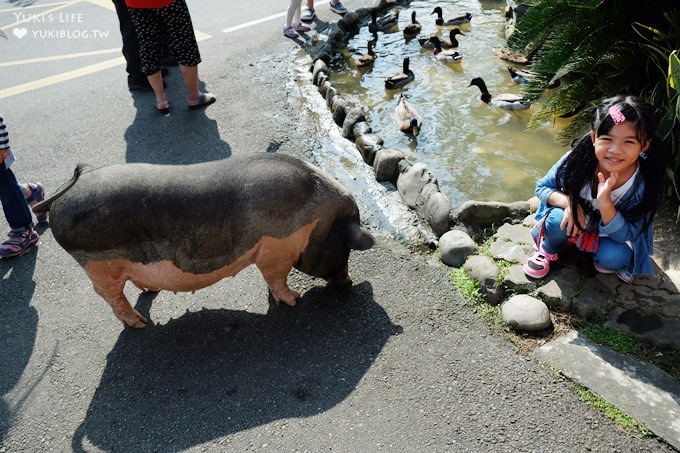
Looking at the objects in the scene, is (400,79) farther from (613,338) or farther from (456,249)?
(613,338)

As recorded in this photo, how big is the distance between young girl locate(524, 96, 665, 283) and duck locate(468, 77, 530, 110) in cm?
312

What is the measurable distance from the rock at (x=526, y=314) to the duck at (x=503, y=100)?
3.64 metres

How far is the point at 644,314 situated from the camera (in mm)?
3471

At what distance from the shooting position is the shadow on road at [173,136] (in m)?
5.89

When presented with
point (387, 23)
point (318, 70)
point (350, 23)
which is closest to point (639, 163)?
point (318, 70)

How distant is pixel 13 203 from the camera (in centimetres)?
452

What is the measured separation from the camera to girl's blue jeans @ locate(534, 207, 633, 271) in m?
3.49

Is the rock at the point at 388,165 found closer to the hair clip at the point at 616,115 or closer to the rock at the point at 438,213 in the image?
the rock at the point at 438,213

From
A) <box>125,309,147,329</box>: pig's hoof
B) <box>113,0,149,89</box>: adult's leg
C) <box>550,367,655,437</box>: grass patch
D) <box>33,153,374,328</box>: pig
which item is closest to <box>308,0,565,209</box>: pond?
<box>33,153,374,328</box>: pig

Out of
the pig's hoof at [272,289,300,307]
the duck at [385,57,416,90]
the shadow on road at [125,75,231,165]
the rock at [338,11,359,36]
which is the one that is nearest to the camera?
the pig's hoof at [272,289,300,307]

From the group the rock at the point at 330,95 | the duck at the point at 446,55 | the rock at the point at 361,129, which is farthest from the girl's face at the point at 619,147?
the duck at the point at 446,55

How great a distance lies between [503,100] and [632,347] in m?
4.12

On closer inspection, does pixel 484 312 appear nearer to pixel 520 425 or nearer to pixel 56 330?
pixel 520 425

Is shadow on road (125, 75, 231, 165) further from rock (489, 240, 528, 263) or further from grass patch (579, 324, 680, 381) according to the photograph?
grass patch (579, 324, 680, 381)
